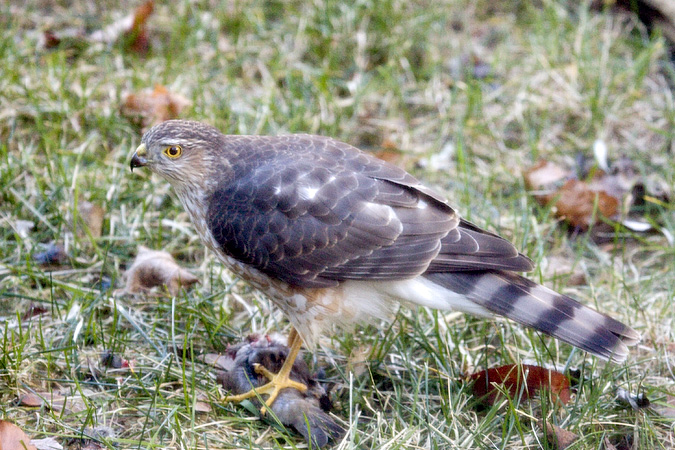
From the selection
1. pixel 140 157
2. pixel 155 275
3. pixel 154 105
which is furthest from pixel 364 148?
pixel 140 157

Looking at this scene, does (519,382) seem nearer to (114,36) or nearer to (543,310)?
(543,310)

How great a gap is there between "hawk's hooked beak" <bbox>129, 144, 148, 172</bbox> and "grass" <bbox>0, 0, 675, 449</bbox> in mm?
793

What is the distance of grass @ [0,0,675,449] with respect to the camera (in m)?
3.72

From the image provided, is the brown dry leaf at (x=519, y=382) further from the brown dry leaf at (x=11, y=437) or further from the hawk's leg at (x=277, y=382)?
the brown dry leaf at (x=11, y=437)

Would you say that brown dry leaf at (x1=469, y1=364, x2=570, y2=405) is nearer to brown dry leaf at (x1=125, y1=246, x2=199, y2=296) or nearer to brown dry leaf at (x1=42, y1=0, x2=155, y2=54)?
brown dry leaf at (x1=125, y1=246, x2=199, y2=296)

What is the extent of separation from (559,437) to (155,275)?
2.55m

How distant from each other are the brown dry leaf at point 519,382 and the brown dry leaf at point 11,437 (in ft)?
7.23

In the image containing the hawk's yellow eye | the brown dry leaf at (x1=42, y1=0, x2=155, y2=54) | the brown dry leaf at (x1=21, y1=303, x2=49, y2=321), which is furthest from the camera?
the brown dry leaf at (x1=42, y1=0, x2=155, y2=54)

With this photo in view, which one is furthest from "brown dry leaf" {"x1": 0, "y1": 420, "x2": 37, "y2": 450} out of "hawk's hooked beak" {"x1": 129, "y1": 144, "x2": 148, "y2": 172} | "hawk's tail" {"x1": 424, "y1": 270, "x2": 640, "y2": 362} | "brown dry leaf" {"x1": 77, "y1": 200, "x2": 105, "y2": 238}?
"hawk's tail" {"x1": 424, "y1": 270, "x2": 640, "y2": 362}

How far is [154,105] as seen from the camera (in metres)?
5.66

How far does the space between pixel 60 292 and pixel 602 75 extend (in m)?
4.77

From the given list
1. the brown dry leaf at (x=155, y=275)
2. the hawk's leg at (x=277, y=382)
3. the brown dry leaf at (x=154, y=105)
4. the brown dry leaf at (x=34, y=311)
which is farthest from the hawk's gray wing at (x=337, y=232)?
the brown dry leaf at (x=154, y=105)

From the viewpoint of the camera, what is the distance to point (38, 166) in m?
5.24

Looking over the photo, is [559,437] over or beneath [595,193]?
beneath
